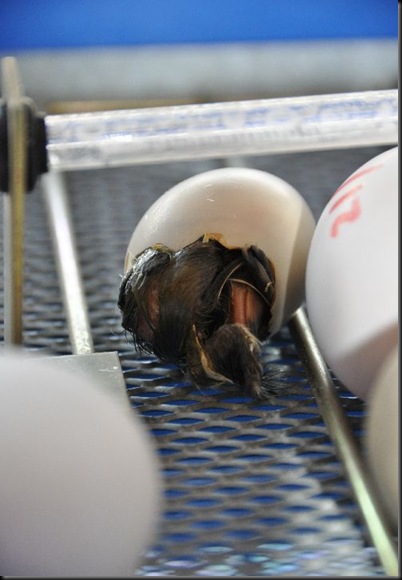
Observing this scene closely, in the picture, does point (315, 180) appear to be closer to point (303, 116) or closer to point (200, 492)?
point (303, 116)

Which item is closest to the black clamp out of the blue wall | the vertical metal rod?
the vertical metal rod

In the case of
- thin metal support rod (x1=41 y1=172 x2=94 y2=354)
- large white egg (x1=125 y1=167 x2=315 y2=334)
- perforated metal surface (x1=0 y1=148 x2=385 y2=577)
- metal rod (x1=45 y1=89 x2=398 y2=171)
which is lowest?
perforated metal surface (x1=0 y1=148 x2=385 y2=577)

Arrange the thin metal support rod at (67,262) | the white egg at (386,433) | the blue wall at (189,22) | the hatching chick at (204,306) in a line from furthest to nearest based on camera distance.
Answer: the blue wall at (189,22), the thin metal support rod at (67,262), the hatching chick at (204,306), the white egg at (386,433)

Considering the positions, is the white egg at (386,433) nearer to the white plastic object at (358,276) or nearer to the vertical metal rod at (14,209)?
the white plastic object at (358,276)

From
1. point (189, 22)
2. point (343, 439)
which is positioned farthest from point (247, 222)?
point (189, 22)

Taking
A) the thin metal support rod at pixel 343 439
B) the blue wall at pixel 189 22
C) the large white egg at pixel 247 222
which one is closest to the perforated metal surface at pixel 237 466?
the thin metal support rod at pixel 343 439

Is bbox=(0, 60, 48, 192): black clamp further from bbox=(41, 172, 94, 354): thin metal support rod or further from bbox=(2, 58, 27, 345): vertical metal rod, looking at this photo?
bbox=(41, 172, 94, 354): thin metal support rod

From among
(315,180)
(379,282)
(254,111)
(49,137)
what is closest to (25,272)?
(49,137)
